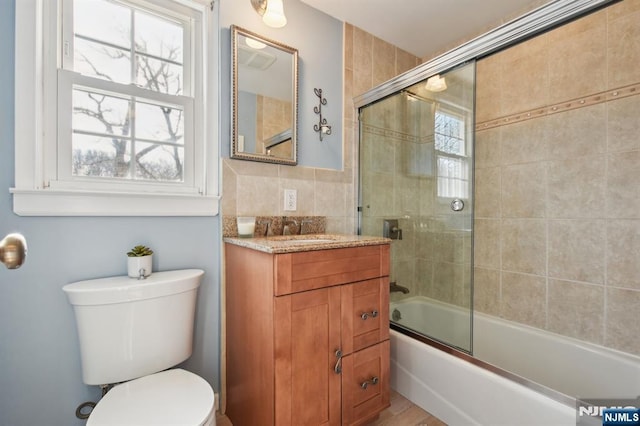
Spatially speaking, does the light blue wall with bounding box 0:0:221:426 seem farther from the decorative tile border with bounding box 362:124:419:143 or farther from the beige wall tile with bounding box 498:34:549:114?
A: the beige wall tile with bounding box 498:34:549:114

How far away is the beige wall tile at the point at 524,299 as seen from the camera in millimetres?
1752

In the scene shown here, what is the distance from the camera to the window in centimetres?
153

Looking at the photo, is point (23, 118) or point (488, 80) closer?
point (23, 118)

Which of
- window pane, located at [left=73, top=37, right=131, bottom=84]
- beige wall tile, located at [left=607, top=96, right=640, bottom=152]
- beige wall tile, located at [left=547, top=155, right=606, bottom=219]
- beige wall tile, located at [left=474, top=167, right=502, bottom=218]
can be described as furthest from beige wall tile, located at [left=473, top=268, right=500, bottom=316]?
window pane, located at [left=73, top=37, right=131, bottom=84]

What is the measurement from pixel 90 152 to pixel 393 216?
1665 mm

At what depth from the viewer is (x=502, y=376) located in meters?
1.20

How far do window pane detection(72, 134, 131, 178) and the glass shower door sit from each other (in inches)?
55.2

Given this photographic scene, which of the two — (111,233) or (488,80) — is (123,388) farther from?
(488,80)

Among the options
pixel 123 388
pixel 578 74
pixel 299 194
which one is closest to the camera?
pixel 123 388

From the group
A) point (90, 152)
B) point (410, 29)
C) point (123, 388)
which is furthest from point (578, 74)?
point (123, 388)

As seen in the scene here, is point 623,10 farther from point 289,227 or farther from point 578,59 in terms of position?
point 289,227

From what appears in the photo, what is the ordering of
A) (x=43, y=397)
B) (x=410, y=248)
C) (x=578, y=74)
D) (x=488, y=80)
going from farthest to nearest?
(x=488, y=80) < (x=410, y=248) < (x=578, y=74) < (x=43, y=397)

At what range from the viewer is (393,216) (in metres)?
1.92

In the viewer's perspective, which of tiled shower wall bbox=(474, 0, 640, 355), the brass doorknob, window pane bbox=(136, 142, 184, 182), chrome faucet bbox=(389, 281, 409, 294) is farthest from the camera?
chrome faucet bbox=(389, 281, 409, 294)
